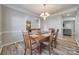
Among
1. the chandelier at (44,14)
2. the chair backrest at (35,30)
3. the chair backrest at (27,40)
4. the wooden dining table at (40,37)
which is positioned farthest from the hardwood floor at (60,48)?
the chandelier at (44,14)

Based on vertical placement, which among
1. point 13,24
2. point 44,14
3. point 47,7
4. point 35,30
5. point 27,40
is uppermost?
point 47,7

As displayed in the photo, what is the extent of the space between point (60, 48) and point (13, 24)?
1.01 metres

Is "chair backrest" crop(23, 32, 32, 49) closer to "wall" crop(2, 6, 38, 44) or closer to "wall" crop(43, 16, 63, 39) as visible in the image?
"wall" crop(2, 6, 38, 44)

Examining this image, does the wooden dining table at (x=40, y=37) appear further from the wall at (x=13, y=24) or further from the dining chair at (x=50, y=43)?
the wall at (x=13, y=24)

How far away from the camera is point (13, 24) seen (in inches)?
76.2

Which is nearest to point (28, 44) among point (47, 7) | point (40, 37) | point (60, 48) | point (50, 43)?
point (40, 37)

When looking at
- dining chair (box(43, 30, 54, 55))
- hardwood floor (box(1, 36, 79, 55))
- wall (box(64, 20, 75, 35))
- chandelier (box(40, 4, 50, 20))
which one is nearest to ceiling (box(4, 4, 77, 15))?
chandelier (box(40, 4, 50, 20))

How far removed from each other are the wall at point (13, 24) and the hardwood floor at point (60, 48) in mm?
126

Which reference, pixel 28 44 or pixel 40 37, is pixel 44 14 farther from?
pixel 28 44

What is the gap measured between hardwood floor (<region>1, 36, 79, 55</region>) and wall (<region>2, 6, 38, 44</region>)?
0.41ft

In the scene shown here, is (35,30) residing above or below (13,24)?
below

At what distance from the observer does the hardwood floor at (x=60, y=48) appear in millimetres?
1881

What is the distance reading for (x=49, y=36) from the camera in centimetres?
199

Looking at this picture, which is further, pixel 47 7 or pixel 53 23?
pixel 53 23
